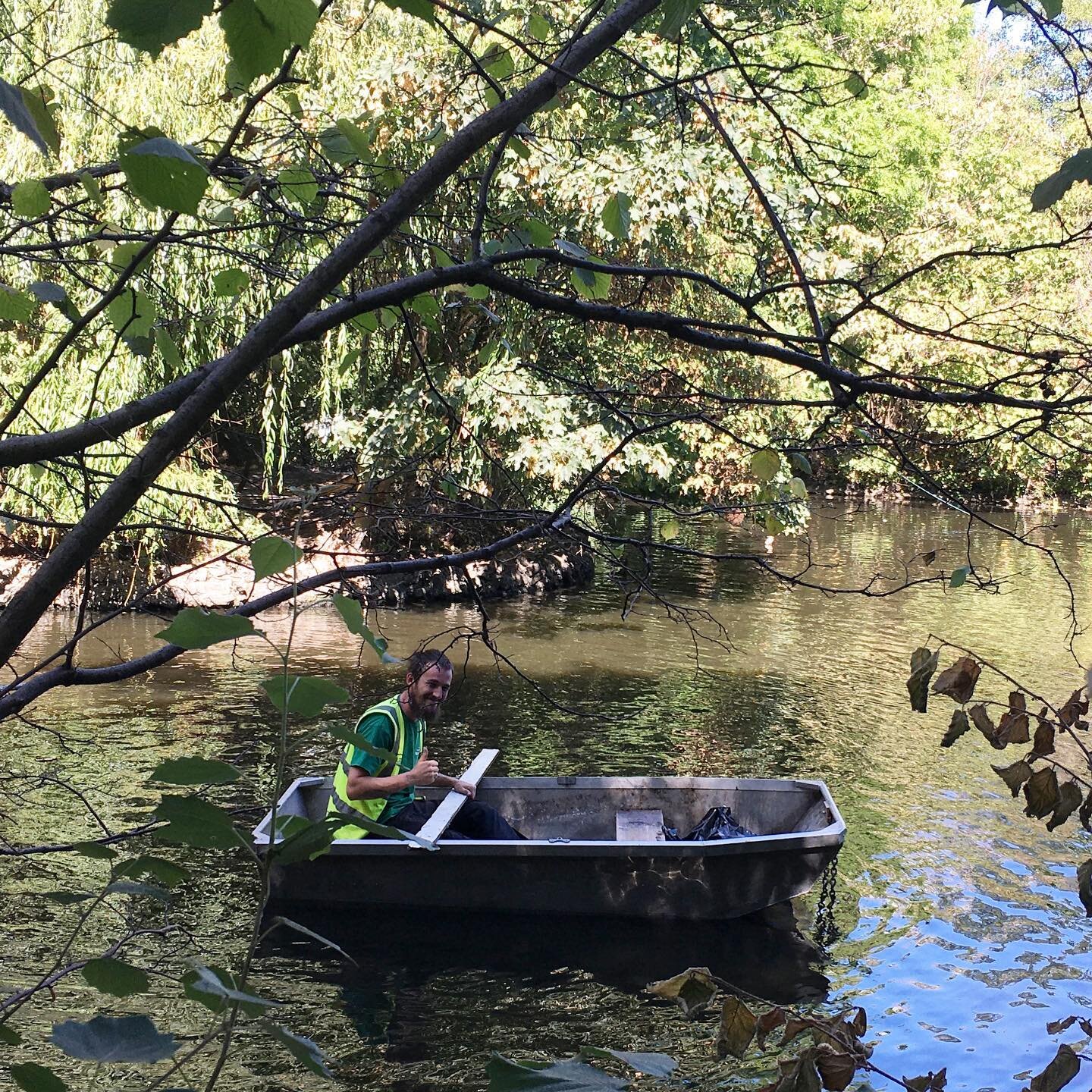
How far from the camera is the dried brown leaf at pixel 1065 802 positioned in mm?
1776

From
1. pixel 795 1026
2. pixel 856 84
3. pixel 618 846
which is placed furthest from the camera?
pixel 618 846

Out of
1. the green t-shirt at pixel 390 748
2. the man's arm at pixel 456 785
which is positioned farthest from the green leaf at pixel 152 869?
the man's arm at pixel 456 785

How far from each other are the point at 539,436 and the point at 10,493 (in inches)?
220

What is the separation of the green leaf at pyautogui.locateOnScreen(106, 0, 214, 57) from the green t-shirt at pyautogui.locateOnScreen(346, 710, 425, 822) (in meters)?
5.29

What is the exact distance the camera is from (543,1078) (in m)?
1.01

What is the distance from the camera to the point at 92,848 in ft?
4.06

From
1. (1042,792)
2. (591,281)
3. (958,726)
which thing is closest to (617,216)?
(591,281)

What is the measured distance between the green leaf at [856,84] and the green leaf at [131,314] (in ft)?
4.45

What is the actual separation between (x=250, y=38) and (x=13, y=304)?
3.50 feet

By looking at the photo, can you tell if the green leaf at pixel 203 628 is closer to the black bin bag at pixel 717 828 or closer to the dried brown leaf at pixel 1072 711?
the dried brown leaf at pixel 1072 711

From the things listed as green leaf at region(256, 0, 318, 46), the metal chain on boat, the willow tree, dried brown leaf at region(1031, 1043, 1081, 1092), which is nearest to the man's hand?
the willow tree

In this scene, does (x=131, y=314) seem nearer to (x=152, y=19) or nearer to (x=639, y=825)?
(x=152, y=19)

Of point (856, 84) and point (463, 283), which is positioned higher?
point (856, 84)

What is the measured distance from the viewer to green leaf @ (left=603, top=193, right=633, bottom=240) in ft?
6.19
